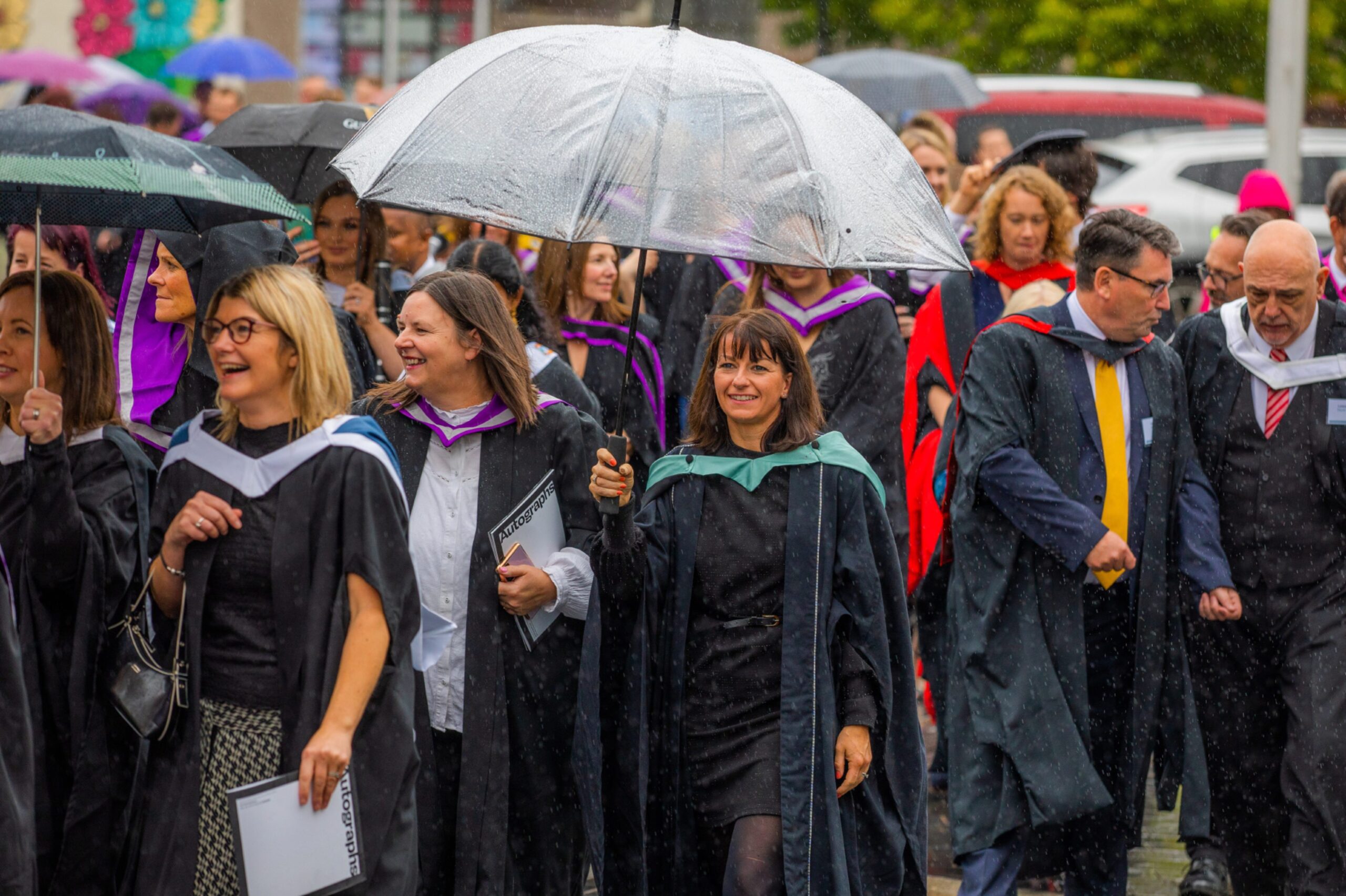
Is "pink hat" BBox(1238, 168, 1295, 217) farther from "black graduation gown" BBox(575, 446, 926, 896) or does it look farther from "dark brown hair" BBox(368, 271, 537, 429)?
"dark brown hair" BBox(368, 271, 537, 429)

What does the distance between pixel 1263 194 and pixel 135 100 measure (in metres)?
11.8

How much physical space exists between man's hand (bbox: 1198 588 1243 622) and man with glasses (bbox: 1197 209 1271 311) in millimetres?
1958

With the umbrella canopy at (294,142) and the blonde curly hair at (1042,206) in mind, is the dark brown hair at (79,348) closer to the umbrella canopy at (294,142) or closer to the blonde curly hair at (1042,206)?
the umbrella canopy at (294,142)

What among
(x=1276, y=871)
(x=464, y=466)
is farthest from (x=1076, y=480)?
(x=464, y=466)

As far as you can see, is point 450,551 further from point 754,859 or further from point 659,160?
point 659,160

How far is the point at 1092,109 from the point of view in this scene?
23219mm

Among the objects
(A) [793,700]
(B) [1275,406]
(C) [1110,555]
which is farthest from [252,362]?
(B) [1275,406]

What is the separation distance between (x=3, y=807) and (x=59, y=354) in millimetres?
1615

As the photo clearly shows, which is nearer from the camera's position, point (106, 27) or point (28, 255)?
point (28, 255)

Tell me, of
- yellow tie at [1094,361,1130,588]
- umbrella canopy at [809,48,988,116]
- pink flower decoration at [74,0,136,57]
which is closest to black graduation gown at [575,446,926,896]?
yellow tie at [1094,361,1130,588]

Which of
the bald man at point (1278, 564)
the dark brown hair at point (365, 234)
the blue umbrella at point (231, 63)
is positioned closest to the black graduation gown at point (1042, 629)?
the bald man at point (1278, 564)

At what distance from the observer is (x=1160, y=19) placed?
27.1 m

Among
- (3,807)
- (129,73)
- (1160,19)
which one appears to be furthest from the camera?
(1160,19)

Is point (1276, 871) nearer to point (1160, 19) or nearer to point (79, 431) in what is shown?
point (79, 431)
